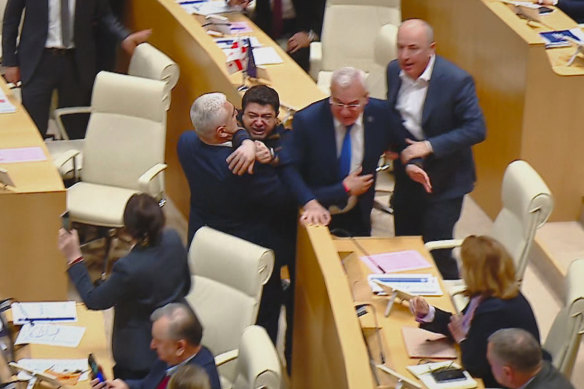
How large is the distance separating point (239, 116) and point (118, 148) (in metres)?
1.60

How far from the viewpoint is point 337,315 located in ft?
14.5

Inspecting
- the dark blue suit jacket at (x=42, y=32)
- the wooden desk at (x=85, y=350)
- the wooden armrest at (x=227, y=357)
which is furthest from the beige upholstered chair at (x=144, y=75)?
the wooden armrest at (x=227, y=357)

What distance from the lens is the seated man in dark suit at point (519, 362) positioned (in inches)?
162

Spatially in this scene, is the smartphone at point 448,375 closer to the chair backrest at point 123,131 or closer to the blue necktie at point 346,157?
the blue necktie at point 346,157

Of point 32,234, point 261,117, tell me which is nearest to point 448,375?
point 261,117

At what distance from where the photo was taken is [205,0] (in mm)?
7879

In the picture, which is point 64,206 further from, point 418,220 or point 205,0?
point 205,0

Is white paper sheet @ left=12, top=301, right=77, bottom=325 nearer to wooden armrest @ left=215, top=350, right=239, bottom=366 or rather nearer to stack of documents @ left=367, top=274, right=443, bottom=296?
wooden armrest @ left=215, top=350, right=239, bottom=366

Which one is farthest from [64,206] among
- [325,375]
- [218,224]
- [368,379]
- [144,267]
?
[368,379]

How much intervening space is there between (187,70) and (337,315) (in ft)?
10.3

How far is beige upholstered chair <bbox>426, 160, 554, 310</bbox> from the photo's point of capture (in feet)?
17.0

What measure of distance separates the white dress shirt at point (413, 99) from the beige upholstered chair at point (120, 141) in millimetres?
1701

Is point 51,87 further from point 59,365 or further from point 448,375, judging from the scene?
point 448,375

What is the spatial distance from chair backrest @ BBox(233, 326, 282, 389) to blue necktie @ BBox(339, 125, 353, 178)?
1.08 metres
